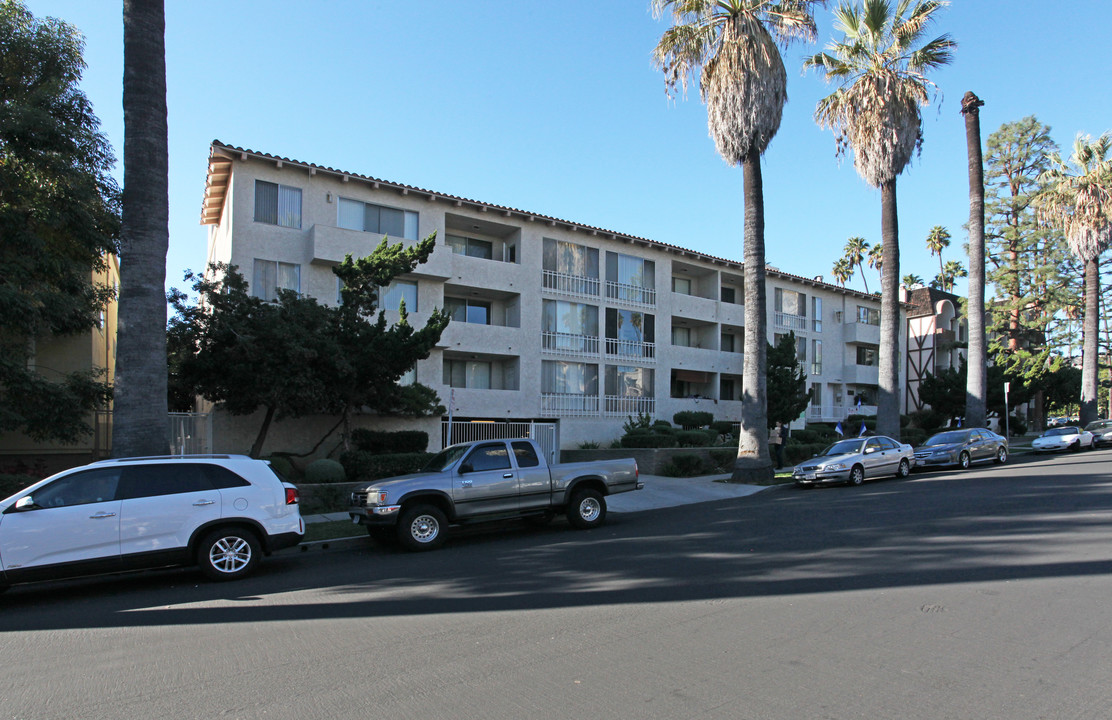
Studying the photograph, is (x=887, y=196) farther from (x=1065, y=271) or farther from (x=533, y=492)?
(x=1065, y=271)

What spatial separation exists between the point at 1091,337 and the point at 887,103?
21200 millimetres

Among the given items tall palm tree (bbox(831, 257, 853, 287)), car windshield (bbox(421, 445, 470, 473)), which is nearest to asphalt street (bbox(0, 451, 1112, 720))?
car windshield (bbox(421, 445, 470, 473))

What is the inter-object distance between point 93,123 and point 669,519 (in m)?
15.0

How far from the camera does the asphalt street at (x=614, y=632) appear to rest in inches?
178

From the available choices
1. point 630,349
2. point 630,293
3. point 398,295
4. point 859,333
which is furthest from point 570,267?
point 859,333

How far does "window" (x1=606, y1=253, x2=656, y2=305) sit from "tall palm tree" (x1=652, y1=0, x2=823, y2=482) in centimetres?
972

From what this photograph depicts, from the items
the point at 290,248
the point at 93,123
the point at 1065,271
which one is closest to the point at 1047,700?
the point at 93,123

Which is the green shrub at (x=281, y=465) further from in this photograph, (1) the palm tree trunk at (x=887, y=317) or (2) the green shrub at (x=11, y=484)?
(1) the palm tree trunk at (x=887, y=317)

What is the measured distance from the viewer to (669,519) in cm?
1341

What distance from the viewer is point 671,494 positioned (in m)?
18.2

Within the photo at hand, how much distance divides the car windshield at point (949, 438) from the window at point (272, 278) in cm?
2147

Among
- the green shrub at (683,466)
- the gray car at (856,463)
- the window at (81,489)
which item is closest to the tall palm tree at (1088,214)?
the gray car at (856,463)

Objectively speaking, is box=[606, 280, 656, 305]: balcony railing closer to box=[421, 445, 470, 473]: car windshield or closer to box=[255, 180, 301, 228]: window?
box=[255, 180, 301, 228]: window

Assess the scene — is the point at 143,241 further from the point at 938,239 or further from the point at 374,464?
the point at 938,239
